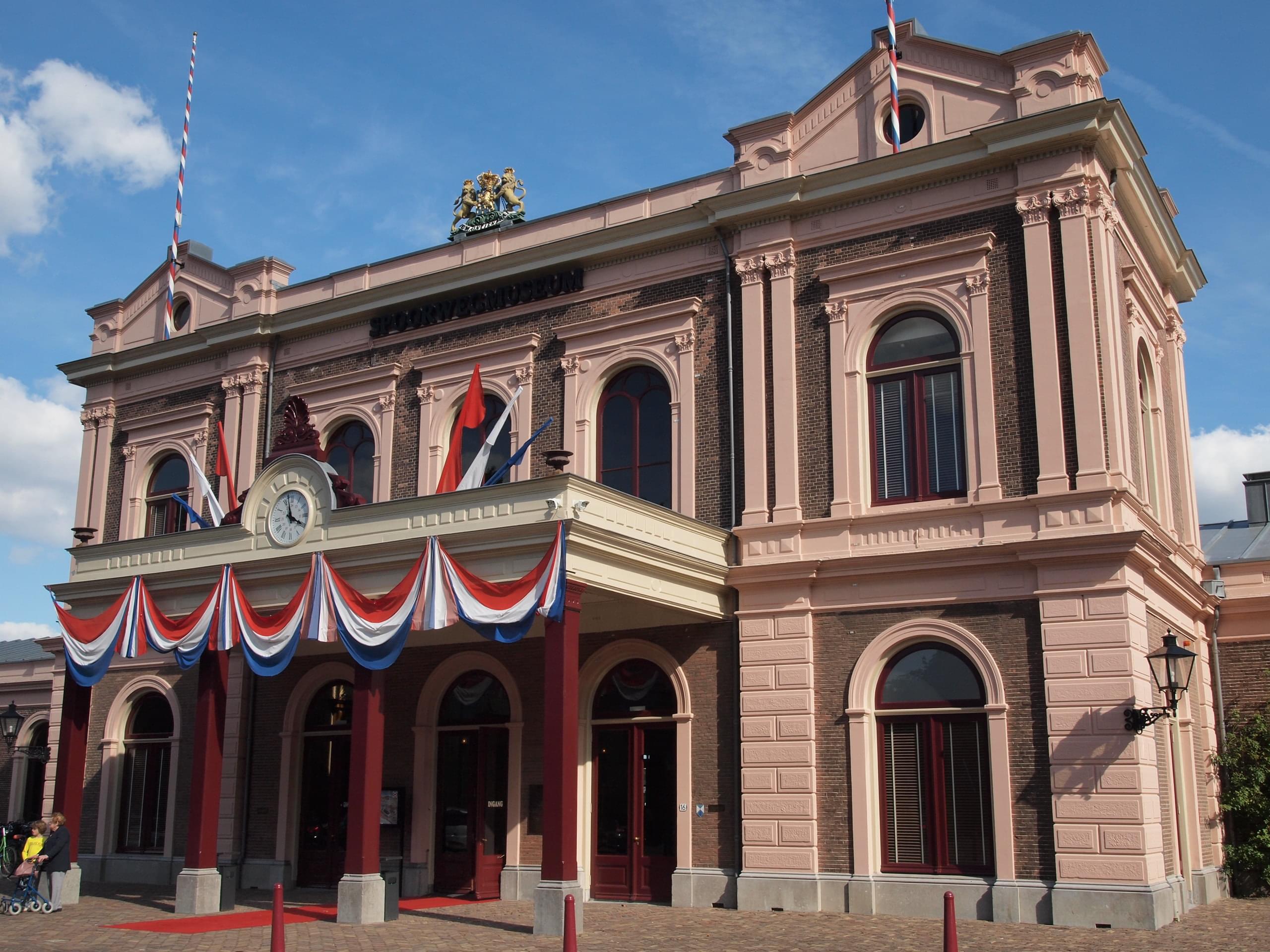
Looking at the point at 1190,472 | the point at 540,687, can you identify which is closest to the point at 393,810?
the point at 540,687

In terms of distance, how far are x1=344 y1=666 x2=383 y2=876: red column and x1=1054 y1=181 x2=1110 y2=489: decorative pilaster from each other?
10321 mm

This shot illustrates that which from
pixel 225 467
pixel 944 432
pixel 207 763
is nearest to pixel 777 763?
pixel 944 432

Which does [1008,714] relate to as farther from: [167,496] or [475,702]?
[167,496]

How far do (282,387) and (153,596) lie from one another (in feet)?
20.7

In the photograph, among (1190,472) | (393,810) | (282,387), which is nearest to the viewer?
(393,810)

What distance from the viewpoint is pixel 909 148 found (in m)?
20.0

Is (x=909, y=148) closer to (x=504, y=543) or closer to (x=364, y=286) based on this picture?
A: (x=504, y=543)

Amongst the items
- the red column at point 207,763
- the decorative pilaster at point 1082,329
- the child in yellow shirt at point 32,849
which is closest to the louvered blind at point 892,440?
the decorative pilaster at point 1082,329

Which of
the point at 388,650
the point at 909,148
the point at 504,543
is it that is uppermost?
the point at 909,148

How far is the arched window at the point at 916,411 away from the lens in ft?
62.8

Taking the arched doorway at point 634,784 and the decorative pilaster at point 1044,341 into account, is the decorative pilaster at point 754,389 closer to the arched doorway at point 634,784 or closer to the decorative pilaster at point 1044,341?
the arched doorway at point 634,784

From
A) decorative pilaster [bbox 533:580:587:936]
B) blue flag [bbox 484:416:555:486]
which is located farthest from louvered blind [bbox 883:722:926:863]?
blue flag [bbox 484:416:555:486]

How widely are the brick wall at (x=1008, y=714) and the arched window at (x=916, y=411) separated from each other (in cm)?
192

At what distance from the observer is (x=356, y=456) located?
25453 mm
